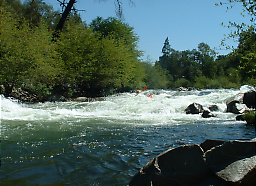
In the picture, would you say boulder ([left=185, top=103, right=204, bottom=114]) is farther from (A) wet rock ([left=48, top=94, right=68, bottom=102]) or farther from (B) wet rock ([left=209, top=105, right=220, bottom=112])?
(A) wet rock ([left=48, top=94, right=68, bottom=102])

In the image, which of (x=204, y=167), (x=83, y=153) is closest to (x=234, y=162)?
(x=204, y=167)

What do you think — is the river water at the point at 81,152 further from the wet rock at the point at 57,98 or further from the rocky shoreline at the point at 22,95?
the wet rock at the point at 57,98

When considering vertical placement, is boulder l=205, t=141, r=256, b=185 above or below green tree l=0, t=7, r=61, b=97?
below

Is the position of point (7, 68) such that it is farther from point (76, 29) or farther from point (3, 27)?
point (76, 29)

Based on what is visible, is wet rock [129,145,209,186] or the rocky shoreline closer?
wet rock [129,145,209,186]

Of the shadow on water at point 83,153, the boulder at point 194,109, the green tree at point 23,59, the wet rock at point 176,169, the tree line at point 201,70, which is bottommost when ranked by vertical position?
the shadow on water at point 83,153

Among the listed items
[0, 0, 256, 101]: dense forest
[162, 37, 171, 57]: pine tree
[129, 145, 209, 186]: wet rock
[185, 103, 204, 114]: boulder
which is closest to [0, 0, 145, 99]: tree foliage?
[0, 0, 256, 101]: dense forest

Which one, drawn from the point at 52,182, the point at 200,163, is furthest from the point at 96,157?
the point at 200,163

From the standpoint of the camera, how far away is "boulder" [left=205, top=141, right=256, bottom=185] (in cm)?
217

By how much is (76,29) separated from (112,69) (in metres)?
5.14

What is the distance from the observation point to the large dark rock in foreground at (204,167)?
7.32 feet

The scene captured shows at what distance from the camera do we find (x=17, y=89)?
15891 mm

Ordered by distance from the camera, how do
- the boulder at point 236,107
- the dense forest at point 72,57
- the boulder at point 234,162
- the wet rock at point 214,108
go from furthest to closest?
the dense forest at point 72,57
the wet rock at point 214,108
the boulder at point 236,107
the boulder at point 234,162

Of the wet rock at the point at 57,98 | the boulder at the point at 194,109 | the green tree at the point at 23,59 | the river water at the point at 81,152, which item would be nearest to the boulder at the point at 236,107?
the boulder at the point at 194,109
